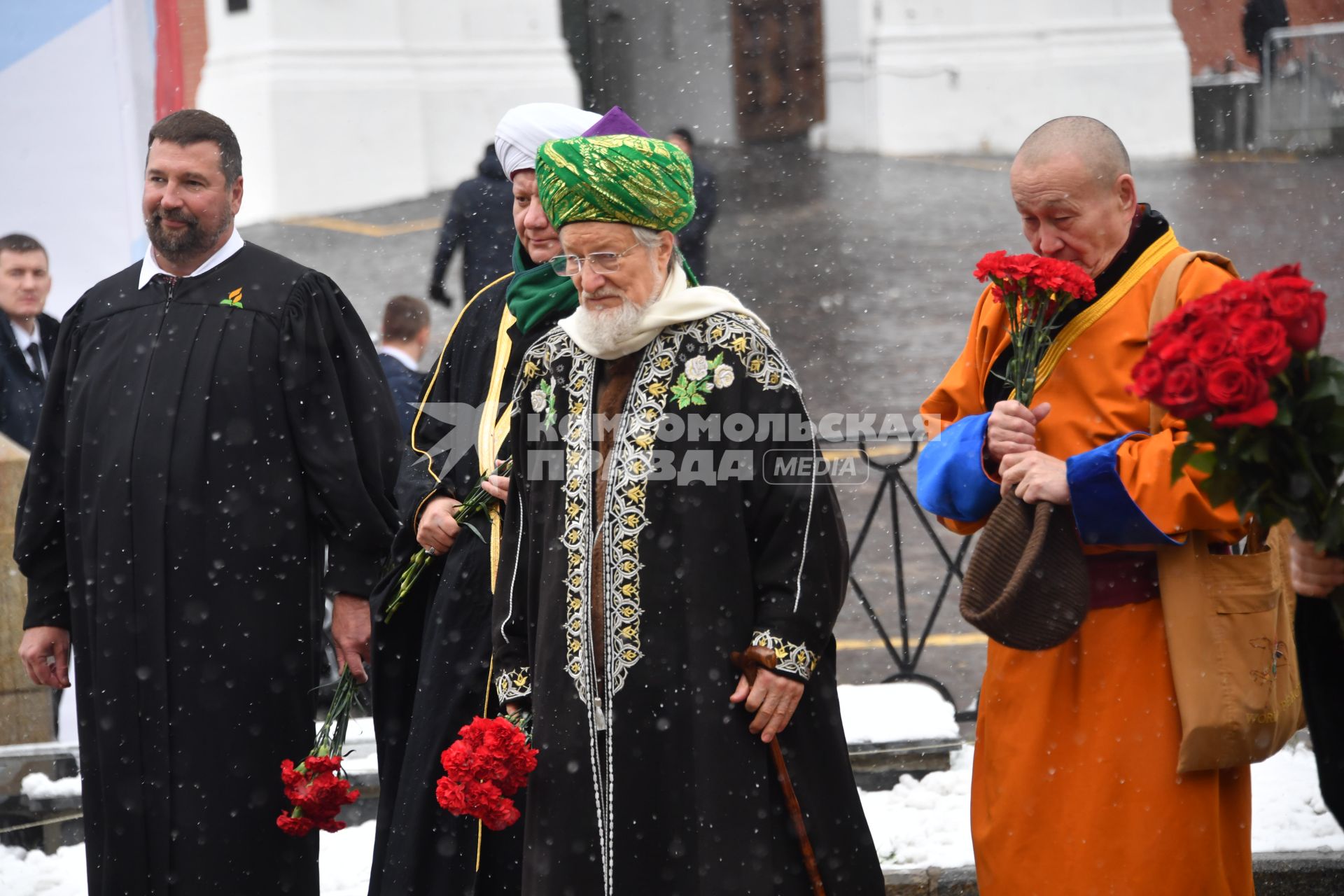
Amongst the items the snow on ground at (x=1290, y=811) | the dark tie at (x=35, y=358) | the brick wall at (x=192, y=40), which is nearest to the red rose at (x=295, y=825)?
the snow on ground at (x=1290, y=811)

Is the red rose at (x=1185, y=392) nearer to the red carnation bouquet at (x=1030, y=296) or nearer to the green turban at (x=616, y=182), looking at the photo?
the red carnation bouquet at (x=1030, y=296)

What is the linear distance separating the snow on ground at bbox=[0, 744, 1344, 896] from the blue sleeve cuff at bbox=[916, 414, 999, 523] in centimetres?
162

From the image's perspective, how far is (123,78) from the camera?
6.47 m

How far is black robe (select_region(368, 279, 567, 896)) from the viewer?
12.1ft

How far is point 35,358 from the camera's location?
652 cm

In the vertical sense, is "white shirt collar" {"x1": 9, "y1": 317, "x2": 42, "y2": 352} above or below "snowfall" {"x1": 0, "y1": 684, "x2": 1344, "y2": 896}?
above

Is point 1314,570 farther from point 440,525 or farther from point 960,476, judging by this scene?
point 440,525

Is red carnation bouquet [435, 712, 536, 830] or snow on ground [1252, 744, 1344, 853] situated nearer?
red carnation bouquet [435, 712, 536, 830]

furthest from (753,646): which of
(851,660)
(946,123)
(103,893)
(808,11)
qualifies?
(808,11)

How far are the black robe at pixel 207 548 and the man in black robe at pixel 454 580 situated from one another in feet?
0.70

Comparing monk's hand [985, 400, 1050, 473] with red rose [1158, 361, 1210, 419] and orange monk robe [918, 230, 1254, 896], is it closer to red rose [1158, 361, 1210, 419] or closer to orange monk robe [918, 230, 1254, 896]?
orange monk robe [918, 230, 1254, 896]

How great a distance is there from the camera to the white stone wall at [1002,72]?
449 inches

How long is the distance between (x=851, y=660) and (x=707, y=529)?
4015 mm

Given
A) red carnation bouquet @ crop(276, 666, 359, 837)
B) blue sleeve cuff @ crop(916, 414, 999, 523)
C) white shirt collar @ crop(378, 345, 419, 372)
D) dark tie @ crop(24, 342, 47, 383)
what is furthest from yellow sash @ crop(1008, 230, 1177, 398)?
dark tie @ crop(24, 342, 47, 383)
